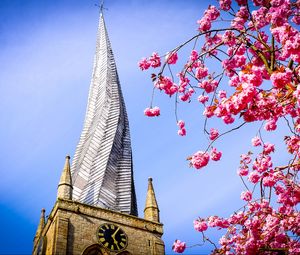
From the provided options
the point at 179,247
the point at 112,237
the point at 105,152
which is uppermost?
the point at 105,152

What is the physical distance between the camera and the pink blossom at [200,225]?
11.2 metres

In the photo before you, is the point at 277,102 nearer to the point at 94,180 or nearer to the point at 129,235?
the point at 129,235

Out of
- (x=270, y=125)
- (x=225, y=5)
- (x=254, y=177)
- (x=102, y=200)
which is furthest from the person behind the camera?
(x=102, y=200)

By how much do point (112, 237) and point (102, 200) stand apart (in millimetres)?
3417

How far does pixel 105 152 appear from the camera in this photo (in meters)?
36.4

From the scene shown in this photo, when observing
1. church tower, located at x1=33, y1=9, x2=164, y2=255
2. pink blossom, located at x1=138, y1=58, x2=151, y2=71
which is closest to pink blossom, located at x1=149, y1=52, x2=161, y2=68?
pink blossom, located at x1=138, y1=58, x2=151, y2=71

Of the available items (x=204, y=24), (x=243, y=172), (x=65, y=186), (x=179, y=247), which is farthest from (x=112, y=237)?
(x=204, y=24)

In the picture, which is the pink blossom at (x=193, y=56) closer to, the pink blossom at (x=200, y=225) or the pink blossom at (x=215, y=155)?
the pink blossom at (x=215, y=155)

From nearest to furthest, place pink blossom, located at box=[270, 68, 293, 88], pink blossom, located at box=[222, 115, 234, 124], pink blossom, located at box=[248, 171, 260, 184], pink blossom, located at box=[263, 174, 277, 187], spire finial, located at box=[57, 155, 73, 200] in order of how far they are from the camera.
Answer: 1. pink blossom, located at box=[270, 68, 293, 88]
2. pink blossom, located at box=[222, 115, 234, 124]
3. pink blossom, located at box=[263, 174, 277, 187]
4. pink blossom, located at box=[248, 171, 260, 184]
5. spire finial, located at box=[57, 155, 73, 200]

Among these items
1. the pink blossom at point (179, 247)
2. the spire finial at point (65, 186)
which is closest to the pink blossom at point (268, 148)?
the pink blossom at point (179, 247)

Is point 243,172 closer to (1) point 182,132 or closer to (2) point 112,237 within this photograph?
(1) point 182,132

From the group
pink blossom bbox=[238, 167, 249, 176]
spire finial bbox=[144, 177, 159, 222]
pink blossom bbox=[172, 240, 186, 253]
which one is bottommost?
pink blossom bbox=[172, 240, 186, 253]

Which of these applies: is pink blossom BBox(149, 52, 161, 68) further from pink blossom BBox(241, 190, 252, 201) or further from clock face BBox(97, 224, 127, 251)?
clock face BBox(97, 224, 127, 251)

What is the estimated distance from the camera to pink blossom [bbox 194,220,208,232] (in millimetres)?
11250
